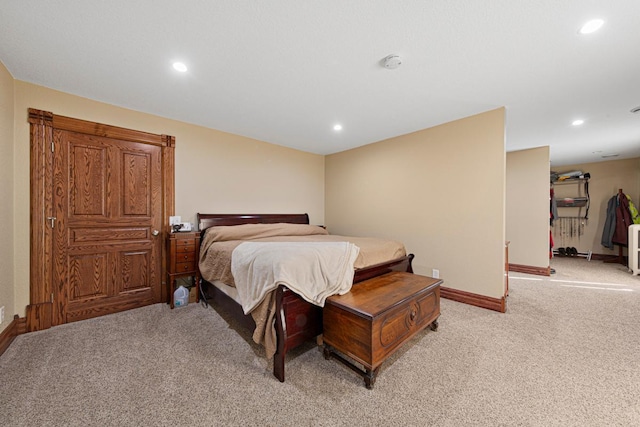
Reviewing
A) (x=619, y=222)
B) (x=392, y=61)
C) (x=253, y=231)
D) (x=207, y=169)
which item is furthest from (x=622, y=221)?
(x=207, y=169)

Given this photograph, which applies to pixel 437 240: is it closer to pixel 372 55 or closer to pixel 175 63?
pixel 372 55

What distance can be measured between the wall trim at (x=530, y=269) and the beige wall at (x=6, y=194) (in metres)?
7.02

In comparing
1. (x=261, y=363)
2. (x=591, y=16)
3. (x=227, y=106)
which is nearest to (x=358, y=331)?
(x=261, y=363)

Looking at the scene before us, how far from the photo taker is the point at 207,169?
11.7 feet

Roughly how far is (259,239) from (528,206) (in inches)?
197

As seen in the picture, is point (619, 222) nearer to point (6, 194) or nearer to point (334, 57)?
point (334, 57)

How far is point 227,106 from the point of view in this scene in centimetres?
287

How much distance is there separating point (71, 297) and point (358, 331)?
302 cm

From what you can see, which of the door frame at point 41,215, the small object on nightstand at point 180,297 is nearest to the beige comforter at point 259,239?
the small object on nightstand at point 180,297

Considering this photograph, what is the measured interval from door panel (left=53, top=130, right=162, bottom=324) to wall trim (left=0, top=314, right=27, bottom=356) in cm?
21

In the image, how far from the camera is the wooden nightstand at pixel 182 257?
2900mm

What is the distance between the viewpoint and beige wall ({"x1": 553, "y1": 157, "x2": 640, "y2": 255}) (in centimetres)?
553

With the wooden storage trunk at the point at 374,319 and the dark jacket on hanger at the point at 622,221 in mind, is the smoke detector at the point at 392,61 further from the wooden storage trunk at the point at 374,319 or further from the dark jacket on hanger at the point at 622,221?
the dark jacket on hanger at the point at 622,221

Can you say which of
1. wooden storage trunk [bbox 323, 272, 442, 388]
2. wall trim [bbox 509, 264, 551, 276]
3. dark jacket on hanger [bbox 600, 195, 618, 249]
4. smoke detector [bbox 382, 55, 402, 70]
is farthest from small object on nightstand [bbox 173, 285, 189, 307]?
dark jacket on hanger [bbox 600, 195, 618, 249]
